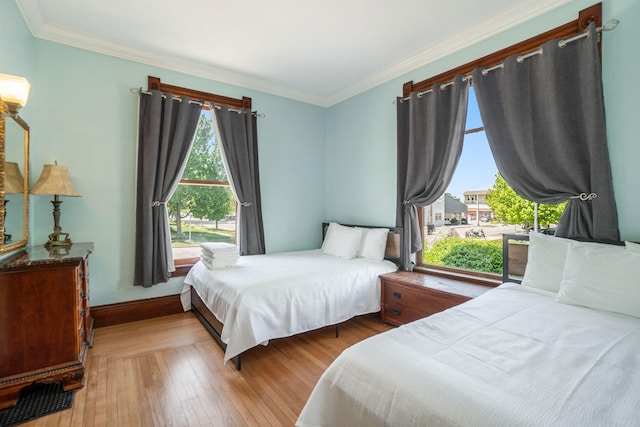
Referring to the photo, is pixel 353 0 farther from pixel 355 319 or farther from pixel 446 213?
pixel 355 319

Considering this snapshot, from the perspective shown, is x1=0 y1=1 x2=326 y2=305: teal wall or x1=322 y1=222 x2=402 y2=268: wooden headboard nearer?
x1=0 y1=1 x2=326 y2=305: teal wall

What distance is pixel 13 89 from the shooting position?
6.06ft

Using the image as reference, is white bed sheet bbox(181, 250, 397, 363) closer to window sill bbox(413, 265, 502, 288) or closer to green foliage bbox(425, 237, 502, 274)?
window sill bbox(413, 265, 502, 288)

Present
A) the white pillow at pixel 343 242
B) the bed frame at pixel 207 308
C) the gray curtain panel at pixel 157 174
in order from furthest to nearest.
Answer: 1. the white pillow at pixel 343 242
2. the gray curtain panel at pixel 157 174
3. the bed frame at pixel 207 308

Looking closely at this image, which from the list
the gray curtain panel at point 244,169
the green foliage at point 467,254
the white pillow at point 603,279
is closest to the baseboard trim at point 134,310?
the gray curtain panel at point 244,169

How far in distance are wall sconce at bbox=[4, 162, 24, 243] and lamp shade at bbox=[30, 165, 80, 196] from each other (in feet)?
0.39

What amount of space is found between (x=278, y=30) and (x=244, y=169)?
5.09ft

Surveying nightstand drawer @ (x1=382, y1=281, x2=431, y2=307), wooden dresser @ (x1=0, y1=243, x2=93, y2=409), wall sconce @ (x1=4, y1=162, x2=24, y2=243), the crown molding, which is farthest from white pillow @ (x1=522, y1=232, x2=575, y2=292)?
wall sconce @ (x1=4, y1=162, x2=24, y2=243)

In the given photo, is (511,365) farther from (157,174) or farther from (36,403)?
(157,174)

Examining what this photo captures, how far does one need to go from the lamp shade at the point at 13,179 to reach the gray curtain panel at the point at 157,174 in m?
0.90

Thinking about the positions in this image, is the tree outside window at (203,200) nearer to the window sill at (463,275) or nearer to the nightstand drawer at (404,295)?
the nightstand drawer at (404,295)

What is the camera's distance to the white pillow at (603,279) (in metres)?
1.57

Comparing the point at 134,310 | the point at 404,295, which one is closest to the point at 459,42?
the point at 404,295

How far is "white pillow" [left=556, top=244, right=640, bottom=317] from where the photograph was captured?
5.17 ft
